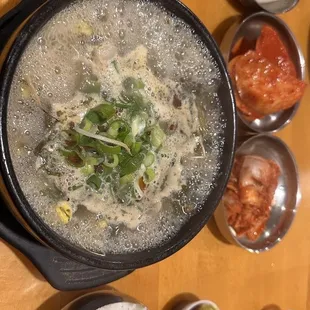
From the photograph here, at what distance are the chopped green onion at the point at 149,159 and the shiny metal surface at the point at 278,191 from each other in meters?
0.57

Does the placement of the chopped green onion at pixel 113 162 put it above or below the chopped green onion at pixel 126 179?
above

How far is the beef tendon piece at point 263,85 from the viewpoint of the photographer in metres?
1.64

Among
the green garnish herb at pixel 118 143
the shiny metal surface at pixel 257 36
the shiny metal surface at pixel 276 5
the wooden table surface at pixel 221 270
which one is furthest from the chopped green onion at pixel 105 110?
the shiny metal surface at pixel 276 5

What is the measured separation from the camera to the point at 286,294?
6.09 ft

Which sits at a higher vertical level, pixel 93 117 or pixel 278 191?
pixel 93 117

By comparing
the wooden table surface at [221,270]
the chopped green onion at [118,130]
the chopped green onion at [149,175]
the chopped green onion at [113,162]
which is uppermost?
the chopped green onion at [118,130]

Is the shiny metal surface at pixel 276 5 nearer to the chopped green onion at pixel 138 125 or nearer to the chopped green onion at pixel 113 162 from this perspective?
the chopped green onion at pixel 138 125

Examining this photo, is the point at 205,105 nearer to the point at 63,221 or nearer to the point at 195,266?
the point at 63,221

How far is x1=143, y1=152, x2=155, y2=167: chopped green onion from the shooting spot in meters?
1.15

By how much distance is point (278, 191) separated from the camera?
185 centimetres

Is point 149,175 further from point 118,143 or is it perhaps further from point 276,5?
point 276,5

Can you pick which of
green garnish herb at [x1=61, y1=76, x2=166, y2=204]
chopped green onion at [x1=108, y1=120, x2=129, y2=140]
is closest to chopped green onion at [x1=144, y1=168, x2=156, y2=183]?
green garnish herb at [x1=61, y1=76, x2=166, y2=204]

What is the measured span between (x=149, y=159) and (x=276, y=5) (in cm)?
89

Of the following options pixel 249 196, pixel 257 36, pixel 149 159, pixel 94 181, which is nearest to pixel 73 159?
pixel 94 181
